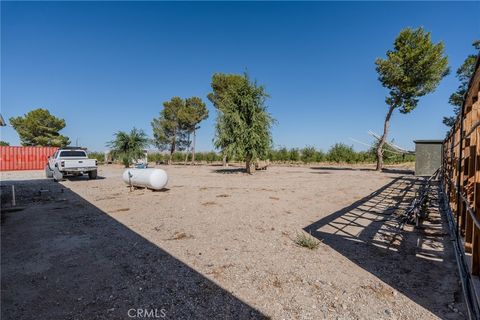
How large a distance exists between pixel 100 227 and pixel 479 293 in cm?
595

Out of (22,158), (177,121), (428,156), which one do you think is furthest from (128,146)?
(428,156)

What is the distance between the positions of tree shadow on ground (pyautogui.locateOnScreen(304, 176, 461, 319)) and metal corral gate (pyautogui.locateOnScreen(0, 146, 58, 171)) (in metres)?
31.1

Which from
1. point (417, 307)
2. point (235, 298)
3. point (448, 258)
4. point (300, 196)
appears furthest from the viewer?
point (300, 196)

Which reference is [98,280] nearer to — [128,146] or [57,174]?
[57,174]

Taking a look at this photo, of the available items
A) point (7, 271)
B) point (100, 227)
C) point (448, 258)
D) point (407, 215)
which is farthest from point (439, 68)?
point (7, 271)

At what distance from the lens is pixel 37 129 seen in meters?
39.5

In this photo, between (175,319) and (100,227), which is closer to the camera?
(175,319)

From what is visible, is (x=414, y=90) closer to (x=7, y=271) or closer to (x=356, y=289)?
(x=356, y=289)

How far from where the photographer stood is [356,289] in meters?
2.82

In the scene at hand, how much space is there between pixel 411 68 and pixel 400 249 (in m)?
21.3

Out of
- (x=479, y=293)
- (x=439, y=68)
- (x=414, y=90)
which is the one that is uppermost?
(x=439, y=68)

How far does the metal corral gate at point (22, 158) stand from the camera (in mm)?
24406

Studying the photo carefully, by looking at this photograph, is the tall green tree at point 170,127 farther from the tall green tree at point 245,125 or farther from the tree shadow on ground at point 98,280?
the tree shadow on ground at point 98,280

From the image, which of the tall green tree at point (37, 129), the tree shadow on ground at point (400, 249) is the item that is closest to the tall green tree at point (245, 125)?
the tree shadow on ground at point (400, 249)
